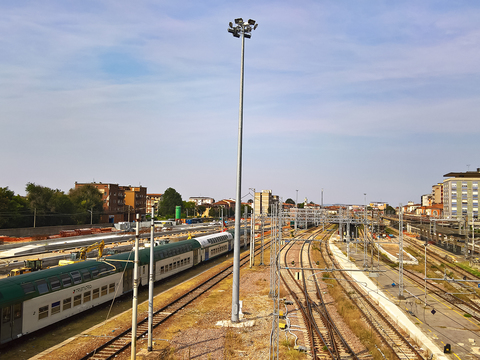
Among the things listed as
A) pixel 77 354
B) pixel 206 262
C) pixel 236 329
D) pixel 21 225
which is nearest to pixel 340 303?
pixel 236 329

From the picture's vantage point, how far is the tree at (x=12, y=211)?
2504 inches

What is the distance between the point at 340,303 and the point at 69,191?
91282 millimetres

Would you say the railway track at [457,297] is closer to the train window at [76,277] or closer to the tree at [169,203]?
the train window at [76,277]

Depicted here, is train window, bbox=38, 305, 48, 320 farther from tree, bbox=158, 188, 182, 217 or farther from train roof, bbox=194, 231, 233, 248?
tree, bbox=158, 188, 182, 217

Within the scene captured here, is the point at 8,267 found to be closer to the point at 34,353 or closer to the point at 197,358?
the point at 34,353

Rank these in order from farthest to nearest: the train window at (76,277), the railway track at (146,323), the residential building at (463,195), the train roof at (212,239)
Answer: the residential building at (463,195)
the train roof at (212,239)
the train window at (76,277)
the railway track at (146,323)

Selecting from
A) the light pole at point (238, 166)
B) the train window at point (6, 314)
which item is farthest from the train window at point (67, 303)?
the light pole at point (238, 166)

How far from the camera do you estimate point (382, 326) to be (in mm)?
Result: 21219

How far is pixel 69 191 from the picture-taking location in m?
97.4

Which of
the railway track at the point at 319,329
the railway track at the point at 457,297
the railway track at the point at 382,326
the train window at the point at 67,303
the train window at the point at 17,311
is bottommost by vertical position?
the railway track at the point at 457,297

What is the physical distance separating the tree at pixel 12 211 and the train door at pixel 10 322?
187 feet

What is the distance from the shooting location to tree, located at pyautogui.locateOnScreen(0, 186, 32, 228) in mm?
63594

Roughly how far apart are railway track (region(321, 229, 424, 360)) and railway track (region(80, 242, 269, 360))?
1209cm

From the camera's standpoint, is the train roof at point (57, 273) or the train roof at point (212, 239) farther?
the train roof at point (212, 239)
